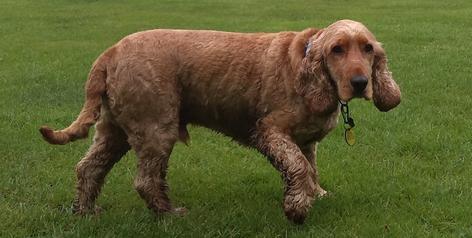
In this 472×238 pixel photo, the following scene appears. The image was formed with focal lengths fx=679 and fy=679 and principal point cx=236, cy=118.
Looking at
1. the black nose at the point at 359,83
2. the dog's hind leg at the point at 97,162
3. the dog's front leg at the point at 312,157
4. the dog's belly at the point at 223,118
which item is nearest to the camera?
the black nose at the point at 359,83

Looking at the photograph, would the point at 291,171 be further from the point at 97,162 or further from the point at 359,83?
the point at 97,162

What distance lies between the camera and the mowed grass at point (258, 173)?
559 cm

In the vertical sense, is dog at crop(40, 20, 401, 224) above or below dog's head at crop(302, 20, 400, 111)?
below

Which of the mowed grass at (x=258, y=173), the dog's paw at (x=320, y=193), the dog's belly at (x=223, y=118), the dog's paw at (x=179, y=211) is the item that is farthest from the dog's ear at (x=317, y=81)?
the dog's paw at (x=179, y=211)

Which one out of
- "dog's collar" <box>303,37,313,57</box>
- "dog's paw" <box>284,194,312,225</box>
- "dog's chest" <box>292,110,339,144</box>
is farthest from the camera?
"dog's chest" <box>292,110,339,144</box>

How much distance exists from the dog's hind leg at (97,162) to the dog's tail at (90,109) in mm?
326

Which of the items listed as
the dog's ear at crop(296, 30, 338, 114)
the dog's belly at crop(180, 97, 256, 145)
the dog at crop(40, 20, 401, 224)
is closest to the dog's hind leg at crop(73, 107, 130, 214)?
the dog at crop(40, 20, 401, 224)

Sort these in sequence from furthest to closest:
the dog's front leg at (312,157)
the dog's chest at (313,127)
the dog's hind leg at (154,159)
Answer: the dog's front leg at (312,157) → the dog's hind leg at (154,159) → the dog's chest at (313,127)

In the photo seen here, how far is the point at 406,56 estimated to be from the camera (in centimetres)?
1345

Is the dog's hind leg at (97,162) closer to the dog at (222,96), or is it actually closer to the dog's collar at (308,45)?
the dog at (222,96)

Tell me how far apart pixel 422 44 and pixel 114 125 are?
10.6 metres

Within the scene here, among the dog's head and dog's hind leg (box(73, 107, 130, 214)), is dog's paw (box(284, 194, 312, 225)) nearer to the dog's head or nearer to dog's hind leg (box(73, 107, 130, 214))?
the dog's head

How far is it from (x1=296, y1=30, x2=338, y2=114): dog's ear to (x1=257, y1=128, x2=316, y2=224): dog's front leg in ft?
1.17

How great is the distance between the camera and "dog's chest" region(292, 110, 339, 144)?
549cm
